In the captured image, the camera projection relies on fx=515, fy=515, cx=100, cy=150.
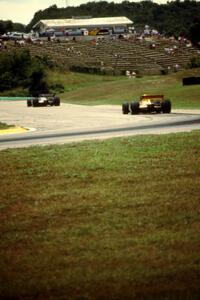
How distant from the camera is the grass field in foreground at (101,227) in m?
5.54

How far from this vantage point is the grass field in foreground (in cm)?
554

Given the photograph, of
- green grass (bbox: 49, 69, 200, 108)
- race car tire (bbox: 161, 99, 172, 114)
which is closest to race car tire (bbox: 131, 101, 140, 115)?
race car tire (bbox: 161, 99, 172, 114)

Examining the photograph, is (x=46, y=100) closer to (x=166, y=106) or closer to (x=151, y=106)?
(x=151, y=106)

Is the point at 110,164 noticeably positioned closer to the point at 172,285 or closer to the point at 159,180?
the point at 159,180

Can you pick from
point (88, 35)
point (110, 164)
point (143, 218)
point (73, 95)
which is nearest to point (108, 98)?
point (73, 95)

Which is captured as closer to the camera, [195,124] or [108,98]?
[195,124]

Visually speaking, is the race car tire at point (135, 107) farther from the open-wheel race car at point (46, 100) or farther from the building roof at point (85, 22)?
the building roof at point (85, 22)

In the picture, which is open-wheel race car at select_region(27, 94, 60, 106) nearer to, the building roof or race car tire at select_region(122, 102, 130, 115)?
race car tire at select_region(122, 102, 130, 115)

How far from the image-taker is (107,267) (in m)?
5.96

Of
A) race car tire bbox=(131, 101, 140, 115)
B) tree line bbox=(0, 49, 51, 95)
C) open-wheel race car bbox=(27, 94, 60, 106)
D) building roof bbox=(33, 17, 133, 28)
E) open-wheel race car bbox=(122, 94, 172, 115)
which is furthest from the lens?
building roof bbox=(33, 17, 133, 28)

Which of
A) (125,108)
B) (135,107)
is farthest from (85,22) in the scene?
(135,107)

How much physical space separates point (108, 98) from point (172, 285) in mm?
44671

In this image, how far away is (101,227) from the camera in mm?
7406

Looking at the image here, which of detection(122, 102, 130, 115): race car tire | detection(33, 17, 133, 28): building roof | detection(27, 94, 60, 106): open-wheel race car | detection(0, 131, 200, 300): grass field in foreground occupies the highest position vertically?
detection(33, 17, 133, 28): building roof
